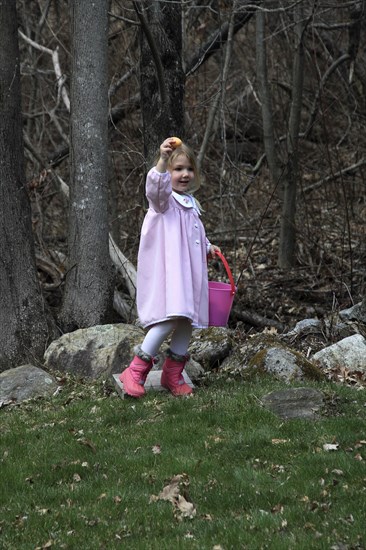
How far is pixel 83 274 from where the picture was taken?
9.14 meters

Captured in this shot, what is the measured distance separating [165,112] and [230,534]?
5.67 m

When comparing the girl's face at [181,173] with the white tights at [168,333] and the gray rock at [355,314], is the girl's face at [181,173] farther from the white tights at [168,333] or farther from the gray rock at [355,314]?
the gray rock at [355,314]

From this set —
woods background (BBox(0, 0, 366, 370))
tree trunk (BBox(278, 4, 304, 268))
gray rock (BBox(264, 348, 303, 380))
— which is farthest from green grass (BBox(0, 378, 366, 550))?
tree trunk (BBox(278, 4, 304, 268))

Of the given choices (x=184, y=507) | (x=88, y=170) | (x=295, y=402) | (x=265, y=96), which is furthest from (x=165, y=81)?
(x=184, y=507)

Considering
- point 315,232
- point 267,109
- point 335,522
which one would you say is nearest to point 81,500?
point 335,522

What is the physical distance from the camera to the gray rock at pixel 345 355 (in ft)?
27.3

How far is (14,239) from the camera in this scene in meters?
9.05

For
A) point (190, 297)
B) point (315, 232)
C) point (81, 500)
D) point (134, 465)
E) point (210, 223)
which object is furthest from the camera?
point (210, 223)

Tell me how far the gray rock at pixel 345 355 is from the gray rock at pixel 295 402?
1.74m

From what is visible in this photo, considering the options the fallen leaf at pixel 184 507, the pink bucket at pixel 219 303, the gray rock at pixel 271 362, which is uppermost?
the pink bucket at pixel 219 303

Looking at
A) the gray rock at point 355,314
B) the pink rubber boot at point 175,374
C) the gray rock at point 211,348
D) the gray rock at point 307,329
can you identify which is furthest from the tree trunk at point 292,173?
the pink rubber boot at point 175,374

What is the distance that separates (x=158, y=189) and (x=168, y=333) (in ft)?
3.64

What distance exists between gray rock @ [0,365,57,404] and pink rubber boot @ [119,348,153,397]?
1080mm

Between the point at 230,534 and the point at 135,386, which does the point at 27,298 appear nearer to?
the point at 135,386
